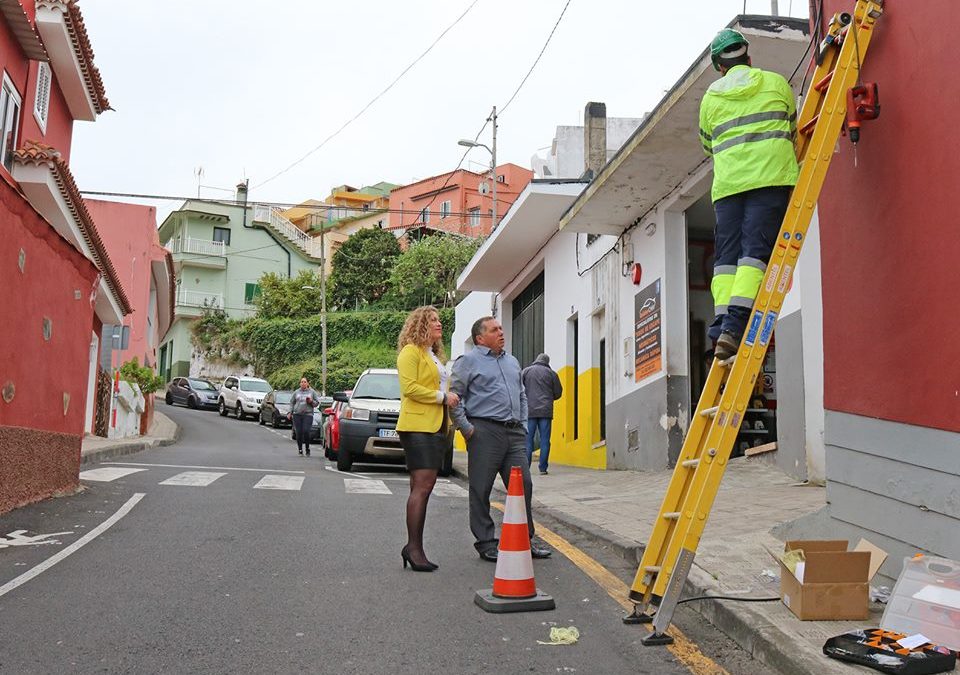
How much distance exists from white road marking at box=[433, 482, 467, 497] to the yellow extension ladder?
6.08 metres

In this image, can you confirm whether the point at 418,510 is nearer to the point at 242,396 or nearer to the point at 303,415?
the point at 303,415

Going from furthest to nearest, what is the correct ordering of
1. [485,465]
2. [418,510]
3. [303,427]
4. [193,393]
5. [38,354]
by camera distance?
[193,393] < [303,427] < [38,354] < [485,465] < [418,510]

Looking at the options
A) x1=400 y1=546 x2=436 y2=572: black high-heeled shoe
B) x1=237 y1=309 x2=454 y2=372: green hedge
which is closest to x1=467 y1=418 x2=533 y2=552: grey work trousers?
x1=400 y1=546 x2=436 y2=572: black high-heeled shoe

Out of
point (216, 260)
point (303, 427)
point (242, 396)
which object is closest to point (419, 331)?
point (303, 427)

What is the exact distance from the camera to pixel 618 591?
525cm

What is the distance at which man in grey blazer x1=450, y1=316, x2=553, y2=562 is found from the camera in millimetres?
6211

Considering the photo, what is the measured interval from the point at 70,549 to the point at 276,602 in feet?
7.57

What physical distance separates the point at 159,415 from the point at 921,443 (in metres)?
32.3

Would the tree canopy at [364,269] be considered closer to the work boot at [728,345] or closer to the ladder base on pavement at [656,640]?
the work boot at [728,345]

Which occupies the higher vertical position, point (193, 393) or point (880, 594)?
point (193, 393)

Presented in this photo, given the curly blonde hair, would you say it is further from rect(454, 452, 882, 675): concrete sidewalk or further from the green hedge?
the green hedge

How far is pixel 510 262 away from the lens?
2117 cm

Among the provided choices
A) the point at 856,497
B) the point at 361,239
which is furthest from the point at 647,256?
the point at 361,239

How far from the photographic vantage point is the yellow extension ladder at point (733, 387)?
4070mm
